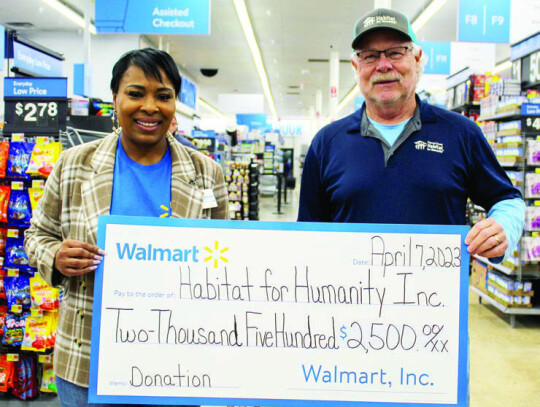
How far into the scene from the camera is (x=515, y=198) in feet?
5.16

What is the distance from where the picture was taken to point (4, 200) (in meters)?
3.12

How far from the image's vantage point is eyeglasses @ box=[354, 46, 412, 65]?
1.61 meters

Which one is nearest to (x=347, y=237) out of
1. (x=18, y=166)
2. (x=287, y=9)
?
(x=18, y=166)

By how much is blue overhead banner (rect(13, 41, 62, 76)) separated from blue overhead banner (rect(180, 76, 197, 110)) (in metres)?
8.43

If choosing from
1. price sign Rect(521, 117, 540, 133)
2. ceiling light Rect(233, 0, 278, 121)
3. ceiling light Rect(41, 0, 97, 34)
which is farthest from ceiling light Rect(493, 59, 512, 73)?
ceiling light Rect(41, 0, 97, 34)

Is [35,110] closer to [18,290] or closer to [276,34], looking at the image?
[18,290]

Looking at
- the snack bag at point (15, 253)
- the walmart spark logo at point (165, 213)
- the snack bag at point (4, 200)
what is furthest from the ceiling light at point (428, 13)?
the walmart spark logo at point (165, 213)

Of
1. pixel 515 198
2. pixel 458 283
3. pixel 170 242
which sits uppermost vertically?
pixel 515 198

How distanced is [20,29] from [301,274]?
42.5ft

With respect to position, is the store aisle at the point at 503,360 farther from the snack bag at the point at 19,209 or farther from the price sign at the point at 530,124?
the snack bag at the point at 19,209

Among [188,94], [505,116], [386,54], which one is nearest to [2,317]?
[386,54]

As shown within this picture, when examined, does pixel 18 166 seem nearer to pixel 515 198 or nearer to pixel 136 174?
pixel 136 174

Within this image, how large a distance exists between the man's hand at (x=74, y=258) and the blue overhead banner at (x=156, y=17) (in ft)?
18.0

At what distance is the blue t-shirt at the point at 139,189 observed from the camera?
1.44 meters
